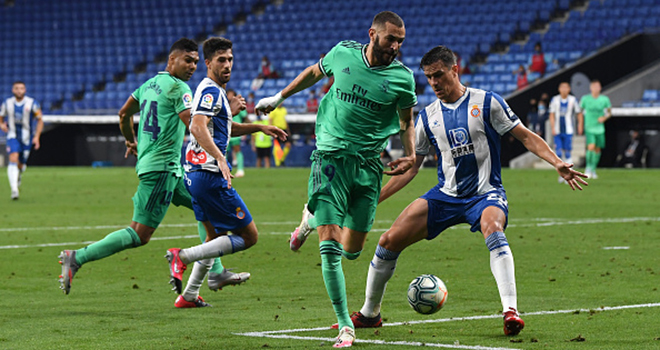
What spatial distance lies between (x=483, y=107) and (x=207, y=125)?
6.84ft

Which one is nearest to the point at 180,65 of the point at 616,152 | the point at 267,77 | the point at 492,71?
the point at 616,152

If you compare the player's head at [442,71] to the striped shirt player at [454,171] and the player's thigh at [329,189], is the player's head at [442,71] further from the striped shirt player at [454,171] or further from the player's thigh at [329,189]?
the player's thigh at [329,189]

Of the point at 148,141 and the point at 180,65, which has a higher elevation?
the point at 180,65

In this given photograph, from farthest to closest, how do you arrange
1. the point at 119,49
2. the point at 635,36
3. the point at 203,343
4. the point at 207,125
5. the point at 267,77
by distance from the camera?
1. the point at 119,49
2. the point at 267,77
3. the point at 635,36
4. the point at 207,125
5. the point at 203,343

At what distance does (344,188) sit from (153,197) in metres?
2.35

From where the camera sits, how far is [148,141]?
8656 millimetres

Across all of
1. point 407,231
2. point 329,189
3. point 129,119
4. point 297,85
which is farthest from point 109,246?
point 407,231

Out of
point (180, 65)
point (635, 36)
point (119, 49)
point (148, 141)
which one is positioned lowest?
point (119, 49)

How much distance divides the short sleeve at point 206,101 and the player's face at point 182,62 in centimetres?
93

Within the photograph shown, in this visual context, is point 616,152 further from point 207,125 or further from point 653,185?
point 207,125

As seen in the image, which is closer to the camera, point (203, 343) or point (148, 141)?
point (203, 343)

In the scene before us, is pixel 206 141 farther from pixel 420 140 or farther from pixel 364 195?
pixel 420 140

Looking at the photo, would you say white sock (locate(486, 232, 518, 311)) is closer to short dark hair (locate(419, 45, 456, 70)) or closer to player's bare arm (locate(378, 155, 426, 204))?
player's bare arm (locate(378, 155, 426, 204))

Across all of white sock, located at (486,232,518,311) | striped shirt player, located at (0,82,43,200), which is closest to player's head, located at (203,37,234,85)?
white sock, located at (486,232,518,311)
